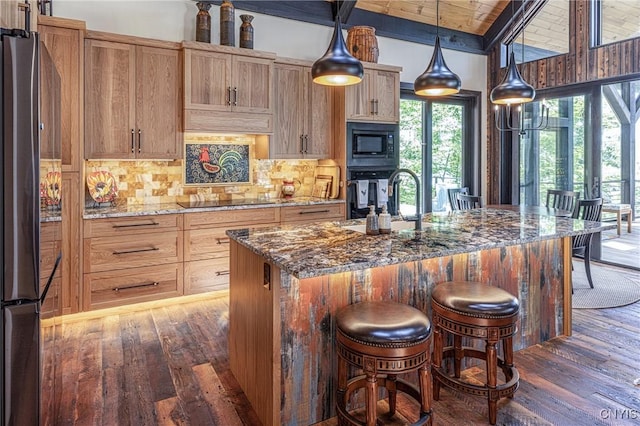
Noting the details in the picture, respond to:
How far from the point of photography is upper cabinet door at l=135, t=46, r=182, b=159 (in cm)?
382

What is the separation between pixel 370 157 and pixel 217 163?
69.0 inches

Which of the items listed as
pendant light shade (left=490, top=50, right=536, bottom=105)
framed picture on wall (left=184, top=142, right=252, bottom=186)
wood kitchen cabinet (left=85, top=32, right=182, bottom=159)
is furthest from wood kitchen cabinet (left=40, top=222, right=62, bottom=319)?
pendant light shade (left=490, top=50, right=536, bottom=105)

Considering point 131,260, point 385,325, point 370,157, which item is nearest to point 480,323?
point 385,325

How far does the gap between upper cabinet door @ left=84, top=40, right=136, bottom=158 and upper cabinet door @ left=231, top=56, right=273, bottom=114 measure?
0.95 m

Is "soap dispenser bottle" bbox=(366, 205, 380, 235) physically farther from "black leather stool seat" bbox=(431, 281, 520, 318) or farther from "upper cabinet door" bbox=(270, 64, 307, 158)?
"upper cabinet door" bbox=(270, 64, 307, 158)

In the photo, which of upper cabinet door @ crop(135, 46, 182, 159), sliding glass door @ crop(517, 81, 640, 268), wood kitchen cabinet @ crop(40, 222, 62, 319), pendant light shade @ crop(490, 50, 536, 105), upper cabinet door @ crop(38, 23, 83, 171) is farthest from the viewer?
sliding glass door @ crop(517, 81, 640, 268)

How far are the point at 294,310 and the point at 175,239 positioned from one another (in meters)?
2.21

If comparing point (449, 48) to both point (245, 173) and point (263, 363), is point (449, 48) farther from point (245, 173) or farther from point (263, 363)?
point (263, 363)

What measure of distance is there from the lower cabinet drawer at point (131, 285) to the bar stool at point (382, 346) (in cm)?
244

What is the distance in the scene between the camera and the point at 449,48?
19.7ft

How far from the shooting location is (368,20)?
5.30 m

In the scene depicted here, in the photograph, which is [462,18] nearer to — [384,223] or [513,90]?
[513,90]

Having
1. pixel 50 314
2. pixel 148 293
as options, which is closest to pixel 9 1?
pixel 50 314

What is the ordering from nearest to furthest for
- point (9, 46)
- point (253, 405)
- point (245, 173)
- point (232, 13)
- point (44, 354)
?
point (9, 46)
point (44, 354)
point (253, 405)
point (232, 13)
point (245, 173)
